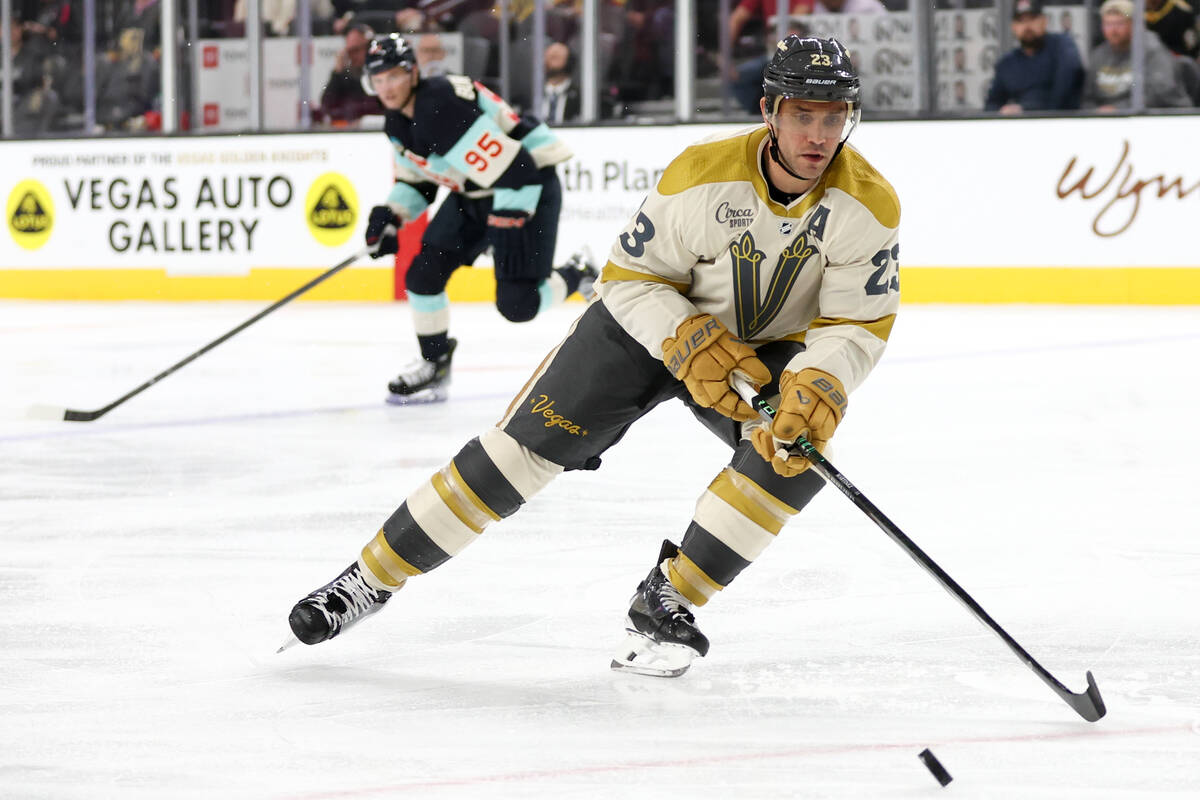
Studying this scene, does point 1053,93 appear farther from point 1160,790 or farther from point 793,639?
point 1160,790

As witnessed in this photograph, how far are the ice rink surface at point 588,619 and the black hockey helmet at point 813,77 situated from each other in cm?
49

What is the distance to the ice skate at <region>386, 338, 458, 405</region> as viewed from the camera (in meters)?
5.06

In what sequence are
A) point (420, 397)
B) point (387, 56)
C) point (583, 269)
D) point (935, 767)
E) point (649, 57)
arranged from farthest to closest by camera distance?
point (649, 57), point (583, 269), point (420, 397), point (387, 56), point (935, 767)

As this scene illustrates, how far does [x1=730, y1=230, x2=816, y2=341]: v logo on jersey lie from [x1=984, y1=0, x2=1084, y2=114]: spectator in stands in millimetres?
6177

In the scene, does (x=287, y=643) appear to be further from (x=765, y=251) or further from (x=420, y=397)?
(x=420, y=397)

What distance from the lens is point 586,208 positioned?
8.59 metres

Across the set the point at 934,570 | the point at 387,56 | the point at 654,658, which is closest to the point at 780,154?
the point at 934,570

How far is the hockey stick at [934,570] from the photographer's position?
1.96 m

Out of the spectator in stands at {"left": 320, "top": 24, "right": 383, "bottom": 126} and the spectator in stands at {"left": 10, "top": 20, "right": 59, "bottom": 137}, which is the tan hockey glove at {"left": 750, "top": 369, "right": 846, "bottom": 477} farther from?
the spectator in stands at {"left": 10, "top": 20, "right": 59, "bottom": 137}

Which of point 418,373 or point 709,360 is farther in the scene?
point 418,373

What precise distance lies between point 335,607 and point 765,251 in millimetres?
757

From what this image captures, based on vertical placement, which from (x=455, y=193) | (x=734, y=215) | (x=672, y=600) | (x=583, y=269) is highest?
(x=734, y=215)

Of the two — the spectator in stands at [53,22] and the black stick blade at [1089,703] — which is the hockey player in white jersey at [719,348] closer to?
the black stick blade at [1089,703]

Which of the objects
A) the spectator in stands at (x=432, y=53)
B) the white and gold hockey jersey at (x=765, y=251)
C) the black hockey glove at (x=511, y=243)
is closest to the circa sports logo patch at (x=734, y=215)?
the white and gold hockey jersey at (x=765, y=251)
